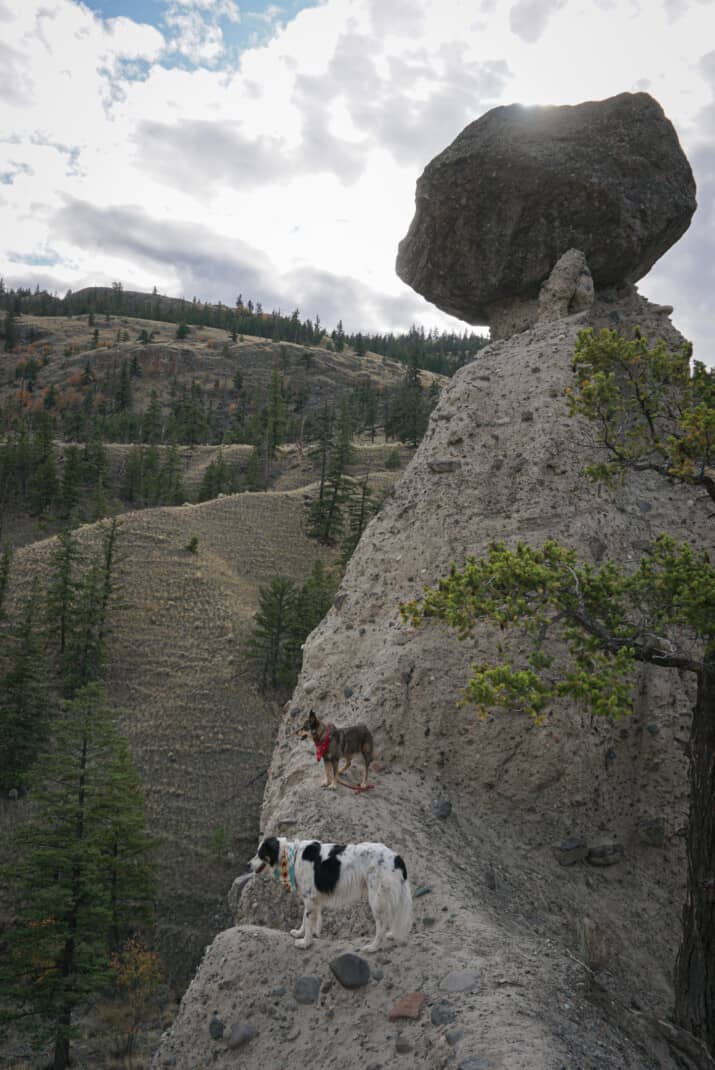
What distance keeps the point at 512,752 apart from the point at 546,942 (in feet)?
10.6

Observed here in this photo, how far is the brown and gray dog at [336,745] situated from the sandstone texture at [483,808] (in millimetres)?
317

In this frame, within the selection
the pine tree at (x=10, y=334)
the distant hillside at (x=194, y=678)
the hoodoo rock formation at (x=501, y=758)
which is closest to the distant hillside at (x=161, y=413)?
the pine tree at (x=10, y=334)

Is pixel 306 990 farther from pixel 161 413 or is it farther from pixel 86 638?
pixel 161 413

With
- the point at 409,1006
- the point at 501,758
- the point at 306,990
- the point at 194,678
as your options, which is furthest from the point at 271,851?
the point at 194,678

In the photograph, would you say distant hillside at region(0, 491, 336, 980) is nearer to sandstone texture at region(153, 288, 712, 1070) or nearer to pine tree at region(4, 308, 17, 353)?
sandstone texture at region(153, 288, 712, 1070)

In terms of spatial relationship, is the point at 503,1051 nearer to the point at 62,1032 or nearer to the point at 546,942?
the point at 546,942

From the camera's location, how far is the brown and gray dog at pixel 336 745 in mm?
9047

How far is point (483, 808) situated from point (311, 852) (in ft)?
13.3

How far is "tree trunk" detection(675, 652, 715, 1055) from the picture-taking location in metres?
6.49

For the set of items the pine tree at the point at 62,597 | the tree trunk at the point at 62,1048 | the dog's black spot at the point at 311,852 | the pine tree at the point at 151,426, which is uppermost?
the pine tree at the point at 151,426

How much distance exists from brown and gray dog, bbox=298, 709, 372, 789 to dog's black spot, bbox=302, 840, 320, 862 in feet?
7.08

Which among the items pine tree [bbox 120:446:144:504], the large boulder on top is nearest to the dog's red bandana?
the large boulder on top

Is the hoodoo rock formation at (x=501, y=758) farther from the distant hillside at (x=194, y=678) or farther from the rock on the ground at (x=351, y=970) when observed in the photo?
the distant hillside at (x=194, y=678)

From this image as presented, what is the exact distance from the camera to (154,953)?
26438 mm
